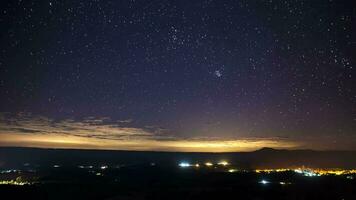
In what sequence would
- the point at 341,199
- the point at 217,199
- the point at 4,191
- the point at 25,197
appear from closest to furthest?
the point at 341,199 → the point at 217,199 → the point at 25,197 → the point at 4,191

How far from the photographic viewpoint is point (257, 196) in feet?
186

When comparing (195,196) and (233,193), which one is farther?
(233,193)

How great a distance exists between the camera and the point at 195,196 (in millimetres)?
55094

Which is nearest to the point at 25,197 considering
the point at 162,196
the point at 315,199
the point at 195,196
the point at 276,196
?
the point at 162,196

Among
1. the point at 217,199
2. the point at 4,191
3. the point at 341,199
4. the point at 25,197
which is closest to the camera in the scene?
the point at 341,199

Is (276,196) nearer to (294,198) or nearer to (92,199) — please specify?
(294,198)

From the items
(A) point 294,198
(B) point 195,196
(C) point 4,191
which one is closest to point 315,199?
(A) point 294,198

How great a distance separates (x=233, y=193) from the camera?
193 feet

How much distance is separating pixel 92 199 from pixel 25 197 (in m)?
→ 13.0

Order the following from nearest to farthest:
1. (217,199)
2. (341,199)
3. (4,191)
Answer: (341,199) < (217,199) < (4,191)

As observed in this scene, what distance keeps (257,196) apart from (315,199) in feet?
29.4

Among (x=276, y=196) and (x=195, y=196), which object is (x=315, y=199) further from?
(x=195, y=196)

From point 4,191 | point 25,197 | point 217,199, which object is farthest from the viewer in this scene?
point 4,191

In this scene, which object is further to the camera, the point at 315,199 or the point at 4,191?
the point at 4,191
